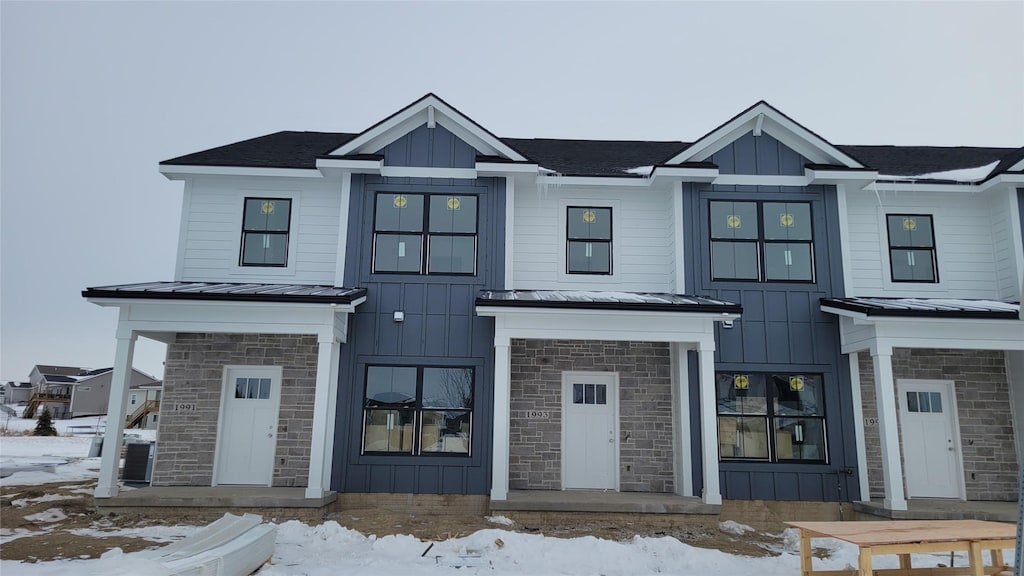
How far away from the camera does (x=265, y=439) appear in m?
10.4

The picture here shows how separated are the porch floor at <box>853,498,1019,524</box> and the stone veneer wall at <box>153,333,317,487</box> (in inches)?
348

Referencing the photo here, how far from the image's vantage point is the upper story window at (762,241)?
421 inches

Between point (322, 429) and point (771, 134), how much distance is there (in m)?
9.13

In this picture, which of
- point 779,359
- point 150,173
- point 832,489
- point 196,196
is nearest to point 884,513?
point 832,489

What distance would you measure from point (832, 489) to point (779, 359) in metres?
2.17

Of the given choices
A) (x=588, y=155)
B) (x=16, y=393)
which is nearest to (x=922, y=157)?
(x=588, y=155)

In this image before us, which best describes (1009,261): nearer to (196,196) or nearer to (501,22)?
(196,196)

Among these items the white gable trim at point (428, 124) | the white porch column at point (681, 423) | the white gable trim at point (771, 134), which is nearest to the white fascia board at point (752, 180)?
the white gable trim at point (771, 134)

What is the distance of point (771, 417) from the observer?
1022 cm

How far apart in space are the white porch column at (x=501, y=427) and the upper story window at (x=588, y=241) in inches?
91.5

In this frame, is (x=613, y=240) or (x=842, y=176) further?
(x=613, y=240)

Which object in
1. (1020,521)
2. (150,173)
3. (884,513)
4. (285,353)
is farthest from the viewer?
(150,173)

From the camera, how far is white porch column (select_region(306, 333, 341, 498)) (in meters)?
9.03

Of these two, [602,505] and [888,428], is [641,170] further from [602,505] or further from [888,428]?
[602,505]
